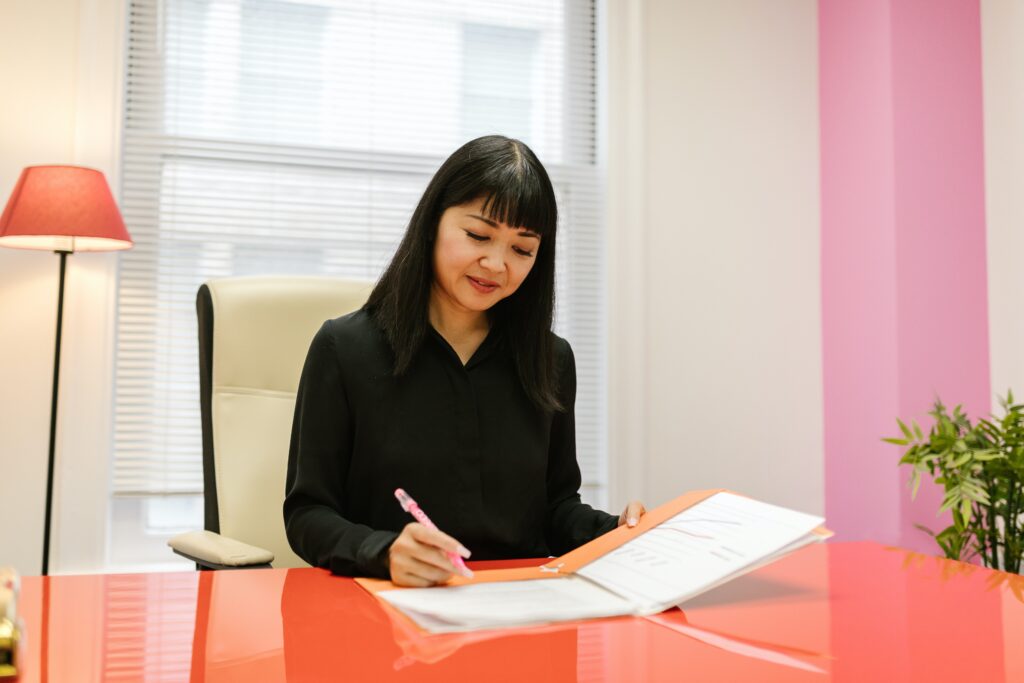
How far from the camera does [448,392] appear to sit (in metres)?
1.33

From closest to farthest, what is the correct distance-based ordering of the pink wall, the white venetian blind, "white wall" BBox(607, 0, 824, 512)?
the white venetian blind → the pink wall → "white wall" BBox(607, 0, 824, 512)

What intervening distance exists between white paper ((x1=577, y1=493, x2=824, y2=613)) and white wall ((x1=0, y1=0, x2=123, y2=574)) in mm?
2017

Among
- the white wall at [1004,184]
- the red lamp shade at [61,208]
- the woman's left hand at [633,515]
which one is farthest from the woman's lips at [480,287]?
the white wall at [1004,184]

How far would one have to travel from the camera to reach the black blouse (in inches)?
50.1

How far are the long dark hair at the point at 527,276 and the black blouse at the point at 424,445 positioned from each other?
0.11 feet

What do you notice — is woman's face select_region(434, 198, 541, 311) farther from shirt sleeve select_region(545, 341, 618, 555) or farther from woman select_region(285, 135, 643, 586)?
shirt sleeve select_region(545, 341, 618, 555)

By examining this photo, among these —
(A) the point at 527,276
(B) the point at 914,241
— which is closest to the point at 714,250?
(B) the point at 914,241

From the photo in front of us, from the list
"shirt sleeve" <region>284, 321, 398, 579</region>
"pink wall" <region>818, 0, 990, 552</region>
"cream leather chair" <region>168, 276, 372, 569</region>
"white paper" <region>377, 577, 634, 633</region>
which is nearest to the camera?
"white paper" <region>377, 577, 634, 633</region>

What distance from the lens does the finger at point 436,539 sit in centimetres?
88

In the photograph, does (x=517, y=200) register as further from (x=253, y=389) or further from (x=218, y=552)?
(x=253, y=389)

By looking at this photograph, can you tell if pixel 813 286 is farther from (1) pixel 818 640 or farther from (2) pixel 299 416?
(1) pixel 818 640

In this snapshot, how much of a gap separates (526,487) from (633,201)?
177 cm

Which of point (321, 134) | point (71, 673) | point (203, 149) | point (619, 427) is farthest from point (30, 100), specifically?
point (71, 673)

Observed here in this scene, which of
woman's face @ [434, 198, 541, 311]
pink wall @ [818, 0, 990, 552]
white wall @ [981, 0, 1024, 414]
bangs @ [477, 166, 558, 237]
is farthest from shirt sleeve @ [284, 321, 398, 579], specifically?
white wall @ [981, 0, 1024, 414]
